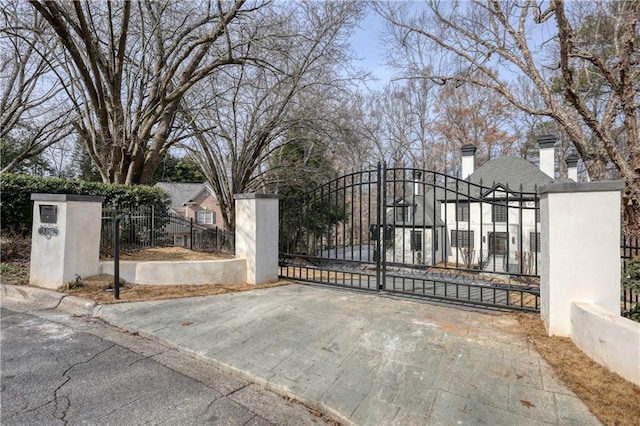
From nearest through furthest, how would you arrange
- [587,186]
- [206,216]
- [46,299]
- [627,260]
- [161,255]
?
[587,186] → [627,260] → [46,299] → [161,255] → [206,216]

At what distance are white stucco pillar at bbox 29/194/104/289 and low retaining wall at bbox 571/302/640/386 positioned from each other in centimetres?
691

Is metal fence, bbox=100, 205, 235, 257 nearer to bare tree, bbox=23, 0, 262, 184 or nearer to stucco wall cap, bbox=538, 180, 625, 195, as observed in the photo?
bare tree, bbox=23, 0, 262, 184

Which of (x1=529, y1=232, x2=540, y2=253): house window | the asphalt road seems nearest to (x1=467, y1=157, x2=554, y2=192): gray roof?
(x1=529, y1=232, x2=540, y2=253): house window

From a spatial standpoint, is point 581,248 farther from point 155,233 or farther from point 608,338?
point 155,233

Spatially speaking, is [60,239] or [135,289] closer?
[60,239]

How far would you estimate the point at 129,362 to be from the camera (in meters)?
3.00

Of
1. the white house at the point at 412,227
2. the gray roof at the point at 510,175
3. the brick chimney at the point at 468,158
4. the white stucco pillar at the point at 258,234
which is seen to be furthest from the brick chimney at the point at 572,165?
the white stucco pillar at the point at 258,234

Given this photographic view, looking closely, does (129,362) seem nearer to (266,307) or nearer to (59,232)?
(266,307)

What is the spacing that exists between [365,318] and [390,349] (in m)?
0.91

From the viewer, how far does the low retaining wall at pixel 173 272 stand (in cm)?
566

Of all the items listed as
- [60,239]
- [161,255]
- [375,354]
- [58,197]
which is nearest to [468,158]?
[161,255]

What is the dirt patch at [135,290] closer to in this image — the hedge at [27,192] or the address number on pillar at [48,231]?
the address number on pillar at [48,231]

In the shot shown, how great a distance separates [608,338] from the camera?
8.79 ft

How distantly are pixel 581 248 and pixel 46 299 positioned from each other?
23.2 ft
